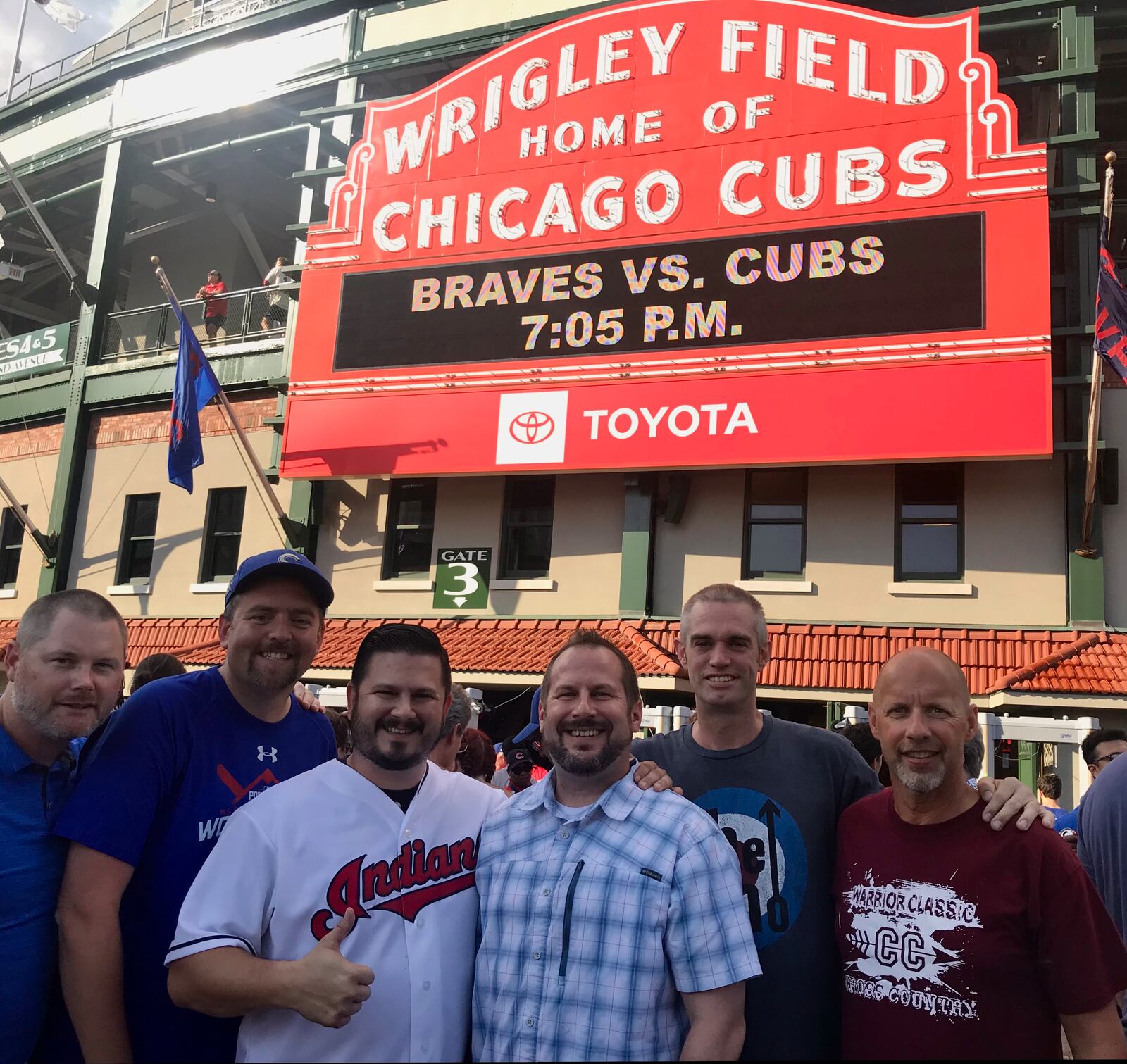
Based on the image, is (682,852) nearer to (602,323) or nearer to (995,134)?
(602,323)

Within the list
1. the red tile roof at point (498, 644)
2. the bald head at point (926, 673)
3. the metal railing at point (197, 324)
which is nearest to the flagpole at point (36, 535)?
the metal railing at point (197, 324)

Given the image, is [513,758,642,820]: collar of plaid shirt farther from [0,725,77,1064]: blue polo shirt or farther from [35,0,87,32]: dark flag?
[35,0,87,32]: dark flag

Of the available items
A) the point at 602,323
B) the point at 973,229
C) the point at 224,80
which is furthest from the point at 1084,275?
the point at 224,80

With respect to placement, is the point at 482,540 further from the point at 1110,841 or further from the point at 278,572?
the point at 1110,841

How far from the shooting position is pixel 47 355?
1847cm

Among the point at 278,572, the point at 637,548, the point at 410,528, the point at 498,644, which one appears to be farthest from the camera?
the point at 410,528

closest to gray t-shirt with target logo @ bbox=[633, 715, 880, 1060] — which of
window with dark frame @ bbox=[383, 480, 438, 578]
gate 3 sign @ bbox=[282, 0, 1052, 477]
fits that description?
gate 3 sign @ bbox=[282, 0, 1052, 477]

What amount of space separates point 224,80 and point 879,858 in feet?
62.6

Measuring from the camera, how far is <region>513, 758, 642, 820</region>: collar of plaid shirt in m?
2.82

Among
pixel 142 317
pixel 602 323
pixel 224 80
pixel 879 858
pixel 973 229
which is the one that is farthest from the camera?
pixel 142 317

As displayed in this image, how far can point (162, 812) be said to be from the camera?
3012 millimetres

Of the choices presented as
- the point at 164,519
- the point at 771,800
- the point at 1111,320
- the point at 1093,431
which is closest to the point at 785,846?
the point at 771,800

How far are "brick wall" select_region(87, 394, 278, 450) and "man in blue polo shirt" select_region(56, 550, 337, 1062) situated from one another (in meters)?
13.3

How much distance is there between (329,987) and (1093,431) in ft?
34.0
